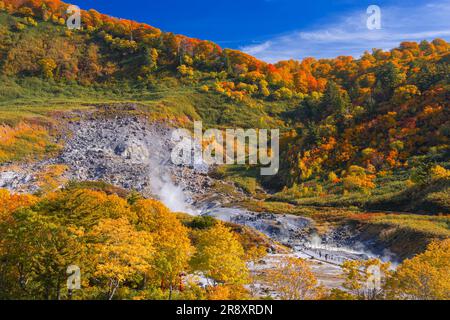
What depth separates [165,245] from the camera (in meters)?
30.7

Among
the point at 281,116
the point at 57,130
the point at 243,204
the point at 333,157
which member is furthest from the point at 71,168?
the point at 281,116

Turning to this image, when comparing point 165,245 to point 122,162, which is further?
point 122,162

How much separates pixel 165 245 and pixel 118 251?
4.35 metres

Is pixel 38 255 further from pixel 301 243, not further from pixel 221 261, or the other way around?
pixel 301 243

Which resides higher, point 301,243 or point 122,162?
point 122,162

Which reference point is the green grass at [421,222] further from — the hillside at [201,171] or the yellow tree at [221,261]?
the yellow tree at [221,261]

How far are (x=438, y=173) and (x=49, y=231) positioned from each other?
5872 cm

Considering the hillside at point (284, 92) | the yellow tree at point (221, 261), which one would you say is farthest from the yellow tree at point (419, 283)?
the hillside at point (284, 92)

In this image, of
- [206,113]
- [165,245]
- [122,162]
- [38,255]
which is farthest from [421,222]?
[206,113]

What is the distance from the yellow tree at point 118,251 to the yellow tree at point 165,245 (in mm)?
979

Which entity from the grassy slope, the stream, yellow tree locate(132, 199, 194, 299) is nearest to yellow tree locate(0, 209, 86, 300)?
yellow tree locate(132, 199, 194, 299)

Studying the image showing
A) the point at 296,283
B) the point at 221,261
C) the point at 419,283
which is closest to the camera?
the point at 419,283

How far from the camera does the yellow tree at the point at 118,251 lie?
26.7m

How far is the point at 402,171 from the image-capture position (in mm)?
78125
